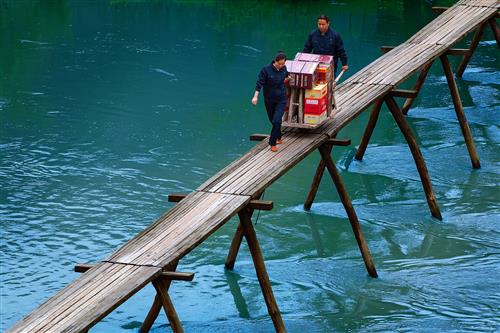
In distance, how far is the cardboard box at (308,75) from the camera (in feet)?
54.7

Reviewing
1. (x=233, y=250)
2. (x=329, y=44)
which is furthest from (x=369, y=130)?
(x=233, y=250)

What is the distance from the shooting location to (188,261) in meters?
18.4

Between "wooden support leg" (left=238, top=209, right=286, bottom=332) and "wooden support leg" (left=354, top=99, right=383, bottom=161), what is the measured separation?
235 inches

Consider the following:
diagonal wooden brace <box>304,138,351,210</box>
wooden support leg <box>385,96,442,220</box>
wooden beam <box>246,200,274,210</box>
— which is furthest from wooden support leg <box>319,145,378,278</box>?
wooden support leg <box>385,96,442,220</box>

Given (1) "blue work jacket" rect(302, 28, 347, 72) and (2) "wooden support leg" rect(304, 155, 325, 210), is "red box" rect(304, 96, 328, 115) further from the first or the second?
(2) "wooden support leg" rect(304, 155, 325, 210)

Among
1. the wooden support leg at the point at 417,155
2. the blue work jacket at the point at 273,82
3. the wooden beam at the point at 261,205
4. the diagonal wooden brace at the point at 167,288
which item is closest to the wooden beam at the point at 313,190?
the wooden support leg at the point at 417,155

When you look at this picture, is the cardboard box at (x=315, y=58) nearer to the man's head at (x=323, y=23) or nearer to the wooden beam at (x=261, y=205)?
the man's head at (x=323, y=23)

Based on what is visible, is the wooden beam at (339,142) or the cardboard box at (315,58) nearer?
the wooden beam at (339,142)

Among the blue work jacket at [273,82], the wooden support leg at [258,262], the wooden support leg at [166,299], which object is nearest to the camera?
the wooden support leg at [166,299]

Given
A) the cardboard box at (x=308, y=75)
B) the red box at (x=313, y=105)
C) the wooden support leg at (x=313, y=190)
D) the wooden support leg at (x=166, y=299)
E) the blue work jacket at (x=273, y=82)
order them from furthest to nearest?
the wooden support leg at (x=313, y=190)
the red box at (x=313, y=105)
the cardboard box at (x=308, y=75)
the blue work jacket at (x=273, y=82)
the wooden support leg at (x=166, y=299)

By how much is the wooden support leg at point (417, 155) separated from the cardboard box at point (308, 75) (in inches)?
Answer: 107

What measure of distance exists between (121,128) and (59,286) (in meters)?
8.31

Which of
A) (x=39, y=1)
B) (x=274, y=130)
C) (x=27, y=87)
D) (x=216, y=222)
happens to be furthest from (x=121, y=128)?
(x=39, y=1)

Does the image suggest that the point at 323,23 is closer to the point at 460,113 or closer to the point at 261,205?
the point at 460,113
